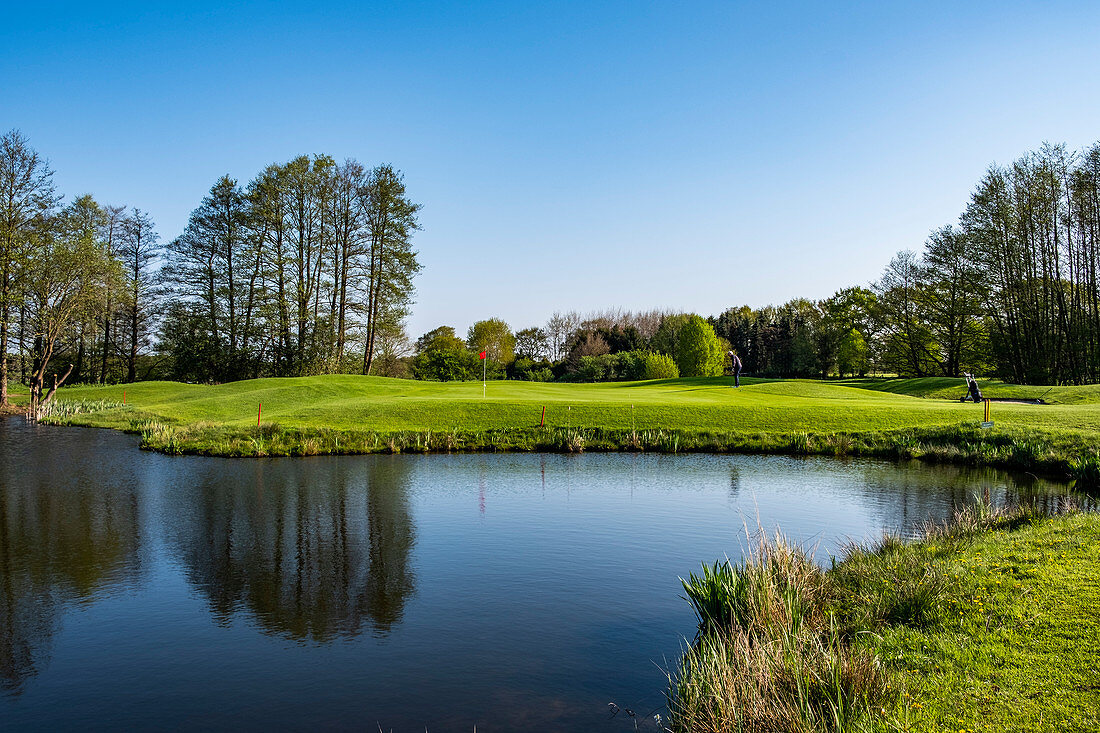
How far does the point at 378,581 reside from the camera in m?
8.87

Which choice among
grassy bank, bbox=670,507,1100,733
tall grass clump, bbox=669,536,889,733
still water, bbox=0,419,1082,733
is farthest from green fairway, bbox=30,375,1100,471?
tall grass clump, bbox=669,536,889,733

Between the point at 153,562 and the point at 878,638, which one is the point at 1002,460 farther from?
the point at 153,562

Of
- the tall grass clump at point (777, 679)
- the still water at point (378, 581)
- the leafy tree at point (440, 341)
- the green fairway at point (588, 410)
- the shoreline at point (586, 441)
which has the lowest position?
the still water at point (378, 581)

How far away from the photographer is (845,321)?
5862 cm

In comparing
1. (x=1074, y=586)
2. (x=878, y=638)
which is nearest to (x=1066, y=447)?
(x=1074, y=586)

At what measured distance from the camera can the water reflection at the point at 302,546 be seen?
786 cm

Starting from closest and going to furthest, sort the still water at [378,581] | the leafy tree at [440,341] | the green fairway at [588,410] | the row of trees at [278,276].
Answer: the still water at [378,581] < the green fairway at [588,410] < the row of trees at [278,276] < the leafy tree at [440,341]

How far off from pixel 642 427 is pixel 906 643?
53.5ft

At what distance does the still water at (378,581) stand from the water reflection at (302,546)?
0.04 m

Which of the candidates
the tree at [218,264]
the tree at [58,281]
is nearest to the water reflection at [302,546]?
the tree at [58,281]

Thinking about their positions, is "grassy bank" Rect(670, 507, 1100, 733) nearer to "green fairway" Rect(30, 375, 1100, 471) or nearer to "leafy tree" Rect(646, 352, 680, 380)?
"green fairway" Rect(30, 375, 1100, 471)

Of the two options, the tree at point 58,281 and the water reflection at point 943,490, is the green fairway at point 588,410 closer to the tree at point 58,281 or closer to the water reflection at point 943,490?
the water reflection at point 943,490

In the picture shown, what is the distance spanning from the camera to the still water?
19.1 ft

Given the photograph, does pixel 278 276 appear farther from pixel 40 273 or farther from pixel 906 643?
pixel 906 643
